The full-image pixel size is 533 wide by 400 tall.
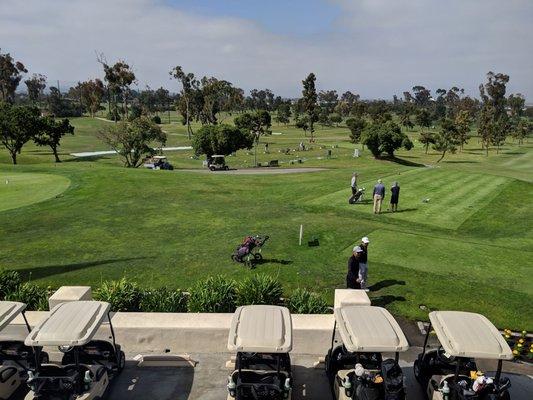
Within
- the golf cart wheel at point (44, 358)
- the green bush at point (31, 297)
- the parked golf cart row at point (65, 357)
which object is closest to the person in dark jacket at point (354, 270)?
the parked golf cart row at point (65, 357)

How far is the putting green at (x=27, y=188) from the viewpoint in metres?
25.2

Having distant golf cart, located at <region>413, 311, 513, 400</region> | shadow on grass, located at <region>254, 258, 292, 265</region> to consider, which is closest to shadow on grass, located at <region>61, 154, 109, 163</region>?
shadow on grass, located at <region>254, 258, 292, 265</region>

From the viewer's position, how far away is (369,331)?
772 centimetres

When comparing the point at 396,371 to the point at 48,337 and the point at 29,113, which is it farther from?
the point at 29,113

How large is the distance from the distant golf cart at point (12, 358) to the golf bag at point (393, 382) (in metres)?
6.60

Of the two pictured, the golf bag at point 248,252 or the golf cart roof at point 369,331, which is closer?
the golf cart roof at point 369,331

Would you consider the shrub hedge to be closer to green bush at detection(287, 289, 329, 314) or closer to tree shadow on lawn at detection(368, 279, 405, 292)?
green bush at detection(287, 289, 329, 314)

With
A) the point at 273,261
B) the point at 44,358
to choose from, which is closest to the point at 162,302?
the point at 44,358

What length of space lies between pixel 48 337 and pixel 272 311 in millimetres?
3981

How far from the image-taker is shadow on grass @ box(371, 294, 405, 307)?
1286 centimetres

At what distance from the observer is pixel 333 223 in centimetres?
2067

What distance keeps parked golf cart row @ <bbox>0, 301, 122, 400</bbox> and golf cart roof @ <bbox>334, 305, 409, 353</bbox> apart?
4518mm

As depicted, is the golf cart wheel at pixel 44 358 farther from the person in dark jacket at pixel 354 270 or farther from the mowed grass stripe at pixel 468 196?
the mowed grass stripe at pixel 468 196

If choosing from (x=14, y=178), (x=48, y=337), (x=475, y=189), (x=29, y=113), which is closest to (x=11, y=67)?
(x=29, y=113)
